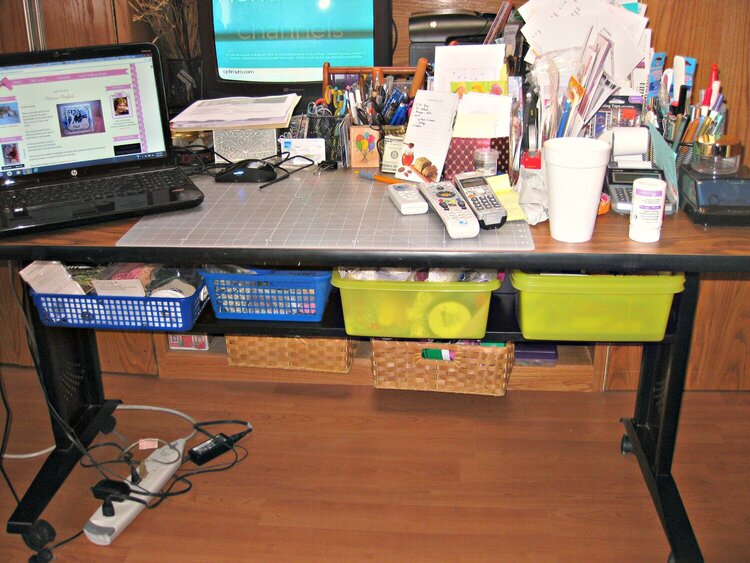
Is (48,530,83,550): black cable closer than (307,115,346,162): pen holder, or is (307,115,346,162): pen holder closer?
(48,530,83,550): black cable

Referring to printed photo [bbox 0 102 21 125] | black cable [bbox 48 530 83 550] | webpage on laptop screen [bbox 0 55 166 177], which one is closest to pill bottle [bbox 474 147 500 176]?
webpage on laptop screen [bbox 0 55 166 177]

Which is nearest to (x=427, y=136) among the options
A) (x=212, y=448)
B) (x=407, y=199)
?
(x=407, y=199)

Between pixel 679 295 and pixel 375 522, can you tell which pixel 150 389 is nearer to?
pixel 375 522

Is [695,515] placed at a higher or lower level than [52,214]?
lower

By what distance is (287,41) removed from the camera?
2039 millimetres

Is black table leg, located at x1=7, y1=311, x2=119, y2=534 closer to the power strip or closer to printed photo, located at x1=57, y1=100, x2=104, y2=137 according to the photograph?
the power strip

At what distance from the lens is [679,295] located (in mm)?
1590

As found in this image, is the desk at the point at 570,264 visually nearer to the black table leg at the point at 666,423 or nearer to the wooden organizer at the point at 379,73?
the black table leg at the point at 666,423

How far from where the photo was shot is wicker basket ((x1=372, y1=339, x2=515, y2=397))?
209 cm

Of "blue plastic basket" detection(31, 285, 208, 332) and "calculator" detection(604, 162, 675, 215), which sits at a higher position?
"calculator" detection(604, 162, 675, 215)

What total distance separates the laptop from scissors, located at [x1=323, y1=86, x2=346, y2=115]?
42cm

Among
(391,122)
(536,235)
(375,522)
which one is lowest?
(375,522)

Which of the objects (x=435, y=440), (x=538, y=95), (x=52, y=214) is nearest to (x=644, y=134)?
(x=538, y=95)

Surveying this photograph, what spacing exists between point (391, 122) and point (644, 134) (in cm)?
57
